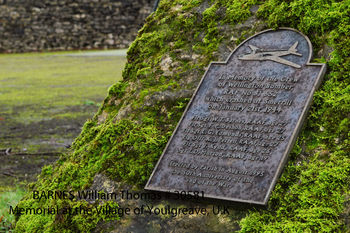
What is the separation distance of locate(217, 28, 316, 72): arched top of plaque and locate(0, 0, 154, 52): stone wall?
51.6ft

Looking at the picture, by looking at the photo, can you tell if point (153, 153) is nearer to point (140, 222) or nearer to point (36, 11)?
point (140, 222)

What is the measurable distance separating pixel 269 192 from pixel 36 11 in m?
17.2

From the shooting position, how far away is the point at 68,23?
61.2 ft

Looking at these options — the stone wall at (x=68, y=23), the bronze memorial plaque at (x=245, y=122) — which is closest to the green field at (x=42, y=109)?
the bronze memorial plaque at (x=245, y=122)

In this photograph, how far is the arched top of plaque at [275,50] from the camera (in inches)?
113

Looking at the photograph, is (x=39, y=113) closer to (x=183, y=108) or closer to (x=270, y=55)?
(x=183, y=108)

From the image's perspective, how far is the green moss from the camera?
2.42 metres

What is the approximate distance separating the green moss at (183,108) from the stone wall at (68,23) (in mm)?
15177

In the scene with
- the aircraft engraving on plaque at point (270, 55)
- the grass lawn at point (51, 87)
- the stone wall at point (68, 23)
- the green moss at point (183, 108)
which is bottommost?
the stone wall at point (68, 23)

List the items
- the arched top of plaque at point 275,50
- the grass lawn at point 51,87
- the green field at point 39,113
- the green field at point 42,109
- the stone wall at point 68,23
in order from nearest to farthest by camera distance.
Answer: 1. the arched top of plaque at point 275,50
2. the green field at point 39,113
3. the green field at point 42,109
4. the grass lawn at point 51,87
5. the stone wall at point 68,23

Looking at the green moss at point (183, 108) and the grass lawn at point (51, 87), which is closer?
the green moss at point (183, 108)

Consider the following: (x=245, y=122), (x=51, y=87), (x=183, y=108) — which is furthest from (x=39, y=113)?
(x=245, y=122)

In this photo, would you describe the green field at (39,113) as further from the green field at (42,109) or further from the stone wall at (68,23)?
the stone wall at (68,23)

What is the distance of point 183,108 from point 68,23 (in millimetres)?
16215
